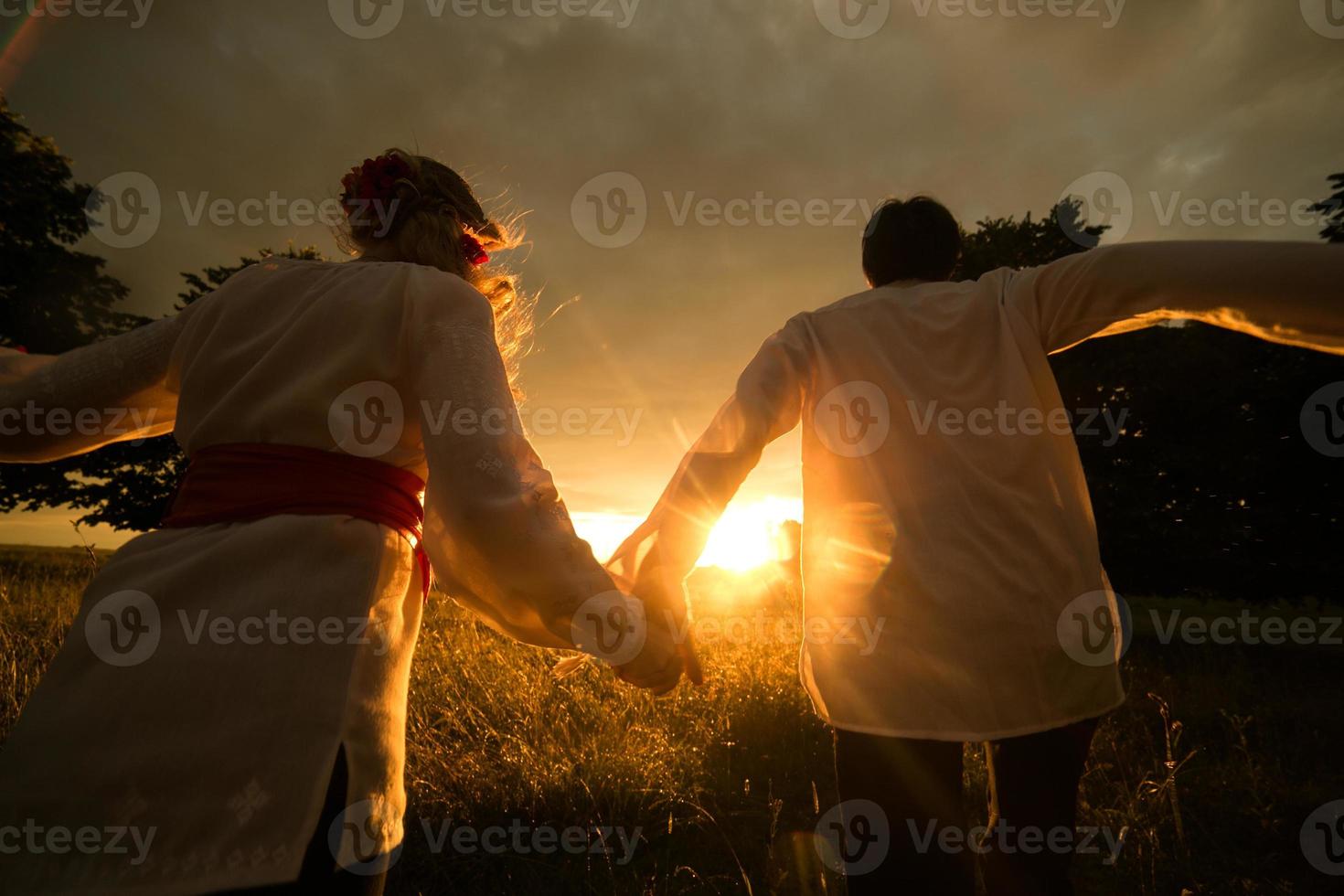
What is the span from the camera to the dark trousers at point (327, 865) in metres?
0.96

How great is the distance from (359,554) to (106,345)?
103cm

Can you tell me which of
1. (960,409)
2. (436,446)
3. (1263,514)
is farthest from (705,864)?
(1263,514)

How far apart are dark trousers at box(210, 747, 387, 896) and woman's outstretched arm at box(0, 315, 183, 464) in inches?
43.2

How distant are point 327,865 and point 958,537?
1601 mm

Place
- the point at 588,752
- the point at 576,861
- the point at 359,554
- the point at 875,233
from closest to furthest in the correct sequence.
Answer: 1. the point at 359,554
2. the point at 875,233
3. the point at 576,861
4. the point at 588,752

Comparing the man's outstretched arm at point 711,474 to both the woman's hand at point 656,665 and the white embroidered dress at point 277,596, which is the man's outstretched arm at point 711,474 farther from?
the white embroidered dress at point 277,596

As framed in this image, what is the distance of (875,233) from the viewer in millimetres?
2105

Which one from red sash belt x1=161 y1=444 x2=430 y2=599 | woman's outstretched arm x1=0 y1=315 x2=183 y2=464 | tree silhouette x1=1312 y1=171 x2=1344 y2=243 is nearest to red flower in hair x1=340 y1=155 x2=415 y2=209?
woman's outstretched arm x1=0 y1=315 x2=183 y2=464

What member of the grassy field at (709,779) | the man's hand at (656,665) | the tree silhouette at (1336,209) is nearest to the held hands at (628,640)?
the man's hand at (656,665)

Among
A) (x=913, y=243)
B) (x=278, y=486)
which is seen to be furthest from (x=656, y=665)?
(x=913, y=243)

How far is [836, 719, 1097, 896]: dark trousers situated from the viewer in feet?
5.08

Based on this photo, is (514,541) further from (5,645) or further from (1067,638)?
(5,645)

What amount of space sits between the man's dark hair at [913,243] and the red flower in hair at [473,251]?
1315 millimetres

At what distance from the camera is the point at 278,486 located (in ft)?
3.76
